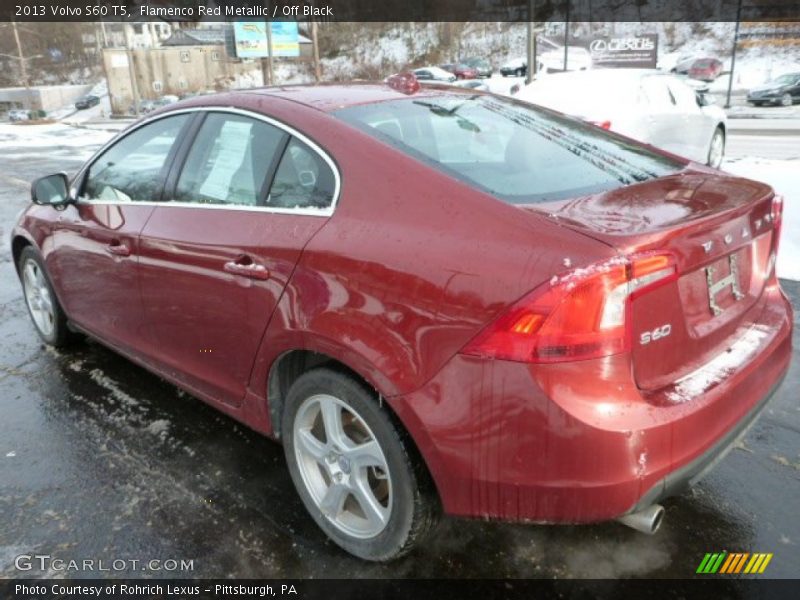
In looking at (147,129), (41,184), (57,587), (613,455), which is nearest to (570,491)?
(613,455)

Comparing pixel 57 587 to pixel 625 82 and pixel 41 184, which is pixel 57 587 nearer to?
pixel 41 184

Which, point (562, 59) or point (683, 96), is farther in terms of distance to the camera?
point (562, 59)

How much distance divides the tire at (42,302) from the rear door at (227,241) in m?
1.41

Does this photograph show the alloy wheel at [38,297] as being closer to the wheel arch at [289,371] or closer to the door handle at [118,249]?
the door handle at [118,249]

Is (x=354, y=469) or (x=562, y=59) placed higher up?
(x=562, y=59)

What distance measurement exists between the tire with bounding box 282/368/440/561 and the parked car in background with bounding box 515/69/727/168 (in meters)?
6.85

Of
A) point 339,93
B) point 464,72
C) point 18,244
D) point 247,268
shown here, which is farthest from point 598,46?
point 247,268

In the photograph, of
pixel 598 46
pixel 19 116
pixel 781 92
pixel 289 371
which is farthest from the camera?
pixel 19 116

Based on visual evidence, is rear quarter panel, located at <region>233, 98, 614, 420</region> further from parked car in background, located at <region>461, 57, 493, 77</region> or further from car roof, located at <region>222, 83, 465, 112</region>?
parked car in background, located at <region>461, 57, 493, 77</region>

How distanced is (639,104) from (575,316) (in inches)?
317

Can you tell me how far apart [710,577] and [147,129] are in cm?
311

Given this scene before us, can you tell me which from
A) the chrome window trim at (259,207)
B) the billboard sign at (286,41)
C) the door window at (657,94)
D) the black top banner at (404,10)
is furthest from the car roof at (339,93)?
the billboard sign at (286,41)

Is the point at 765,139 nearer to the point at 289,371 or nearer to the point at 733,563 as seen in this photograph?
the point at 733,563

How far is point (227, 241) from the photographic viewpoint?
2.55m
